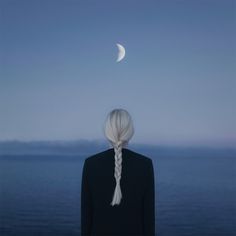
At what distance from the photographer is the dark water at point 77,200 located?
10500 millimetres

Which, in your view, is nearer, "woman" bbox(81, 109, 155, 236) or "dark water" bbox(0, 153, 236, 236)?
"woman" bbox(81, 109, 155, 236)

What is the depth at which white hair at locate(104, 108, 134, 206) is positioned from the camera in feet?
6.98

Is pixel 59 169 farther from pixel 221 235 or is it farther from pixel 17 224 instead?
pixel 221 235

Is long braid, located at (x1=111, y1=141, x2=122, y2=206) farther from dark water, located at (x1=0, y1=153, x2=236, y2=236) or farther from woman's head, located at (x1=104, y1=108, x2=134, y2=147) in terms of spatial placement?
dark water, located at (x1=0, y1=153, x2=236, y2=236)

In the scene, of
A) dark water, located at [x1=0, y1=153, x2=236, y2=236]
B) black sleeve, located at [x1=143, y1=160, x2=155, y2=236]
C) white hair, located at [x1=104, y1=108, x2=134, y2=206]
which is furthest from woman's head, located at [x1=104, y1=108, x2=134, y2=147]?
dark water, located at [x1=0, y1=153, x2=236, y2=236]

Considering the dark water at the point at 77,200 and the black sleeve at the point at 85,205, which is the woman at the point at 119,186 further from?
the dark water at the point at 77,200

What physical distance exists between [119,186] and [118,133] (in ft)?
0.79

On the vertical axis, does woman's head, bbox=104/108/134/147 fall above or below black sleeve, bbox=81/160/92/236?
above

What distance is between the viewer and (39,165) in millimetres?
13922

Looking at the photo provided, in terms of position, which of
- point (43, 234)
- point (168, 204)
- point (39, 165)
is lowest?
point (43, 234)

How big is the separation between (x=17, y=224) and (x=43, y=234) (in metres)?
0.60

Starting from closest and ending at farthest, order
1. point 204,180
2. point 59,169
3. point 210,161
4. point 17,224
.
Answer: point 17,224
point 210,161
point 204,180
point 59,169

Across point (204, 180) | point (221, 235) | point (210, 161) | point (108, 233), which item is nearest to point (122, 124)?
point (108, 233)

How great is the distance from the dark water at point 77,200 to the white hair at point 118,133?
25.6 feet
